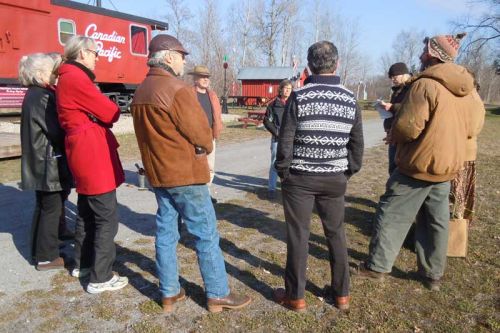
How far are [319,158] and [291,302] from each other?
1.11 meters

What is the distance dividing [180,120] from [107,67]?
14.6m

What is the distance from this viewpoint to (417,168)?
3.34 m

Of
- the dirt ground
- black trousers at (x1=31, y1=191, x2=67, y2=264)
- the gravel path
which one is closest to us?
the dirt ground

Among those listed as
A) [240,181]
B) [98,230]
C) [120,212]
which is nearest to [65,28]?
[240,181]

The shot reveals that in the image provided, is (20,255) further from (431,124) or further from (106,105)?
(431,124)

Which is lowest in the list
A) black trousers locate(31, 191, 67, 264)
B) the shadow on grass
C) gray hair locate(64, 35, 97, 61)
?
the shadow on grass

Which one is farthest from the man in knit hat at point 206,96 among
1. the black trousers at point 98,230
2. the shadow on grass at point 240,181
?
the black trousers at point 98,230

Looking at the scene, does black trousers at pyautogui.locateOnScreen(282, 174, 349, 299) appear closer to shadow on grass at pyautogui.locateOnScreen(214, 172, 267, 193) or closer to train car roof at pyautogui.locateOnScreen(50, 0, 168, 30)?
shadow on grass at pyautogui.locateOnScreen(214, 172, 267, 193)

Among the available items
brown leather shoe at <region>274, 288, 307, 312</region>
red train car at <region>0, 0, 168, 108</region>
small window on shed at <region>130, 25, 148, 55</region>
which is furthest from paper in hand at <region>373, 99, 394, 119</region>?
small window on shed at <region>130, 25, 148, 55</region>

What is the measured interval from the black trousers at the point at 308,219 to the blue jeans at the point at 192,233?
1.77 ft

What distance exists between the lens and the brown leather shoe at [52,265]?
12.4 ft

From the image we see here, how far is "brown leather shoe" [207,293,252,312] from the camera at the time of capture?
312 centimetres

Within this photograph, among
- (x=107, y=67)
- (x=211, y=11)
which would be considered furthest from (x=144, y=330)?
(x=211, y=11)

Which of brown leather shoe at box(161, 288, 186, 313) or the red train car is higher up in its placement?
the red train car
